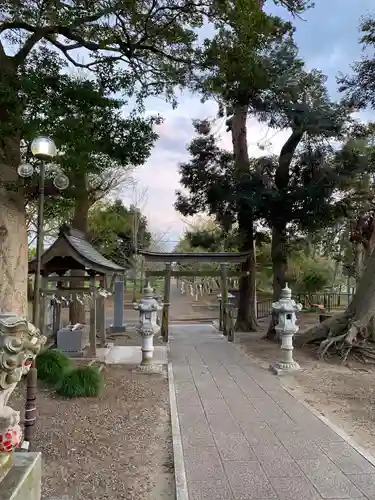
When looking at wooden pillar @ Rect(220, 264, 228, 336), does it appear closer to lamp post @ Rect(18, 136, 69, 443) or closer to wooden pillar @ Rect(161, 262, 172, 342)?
wooden pillar @ Rect(161, 262, 172, 342)

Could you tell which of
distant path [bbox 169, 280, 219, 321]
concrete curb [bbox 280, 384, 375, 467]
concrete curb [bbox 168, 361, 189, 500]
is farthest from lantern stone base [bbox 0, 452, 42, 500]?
distant path [bbox 169, 280, 219, 321]

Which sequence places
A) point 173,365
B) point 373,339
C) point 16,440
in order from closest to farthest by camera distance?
point 16,440 < point 173,365 < point 373,339

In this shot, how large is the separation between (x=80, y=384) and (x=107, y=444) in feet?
6.93

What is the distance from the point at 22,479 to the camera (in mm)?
2646

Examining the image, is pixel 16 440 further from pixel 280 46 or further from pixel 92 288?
pixel 280 46

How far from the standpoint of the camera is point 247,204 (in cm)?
1383

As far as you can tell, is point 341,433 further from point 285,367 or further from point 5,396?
point 5,396

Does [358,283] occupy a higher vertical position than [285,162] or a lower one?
lower

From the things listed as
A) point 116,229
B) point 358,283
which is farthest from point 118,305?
point 116,229

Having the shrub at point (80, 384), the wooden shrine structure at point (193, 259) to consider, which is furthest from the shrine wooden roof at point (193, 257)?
the shrub at point (80, 384)

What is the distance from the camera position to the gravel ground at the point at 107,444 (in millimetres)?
3885

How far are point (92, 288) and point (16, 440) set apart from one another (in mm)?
7280

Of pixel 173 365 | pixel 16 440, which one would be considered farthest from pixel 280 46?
pixel 16 440

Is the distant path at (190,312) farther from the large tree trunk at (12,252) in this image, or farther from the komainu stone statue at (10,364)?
the komainu stone statue at (10,364)
